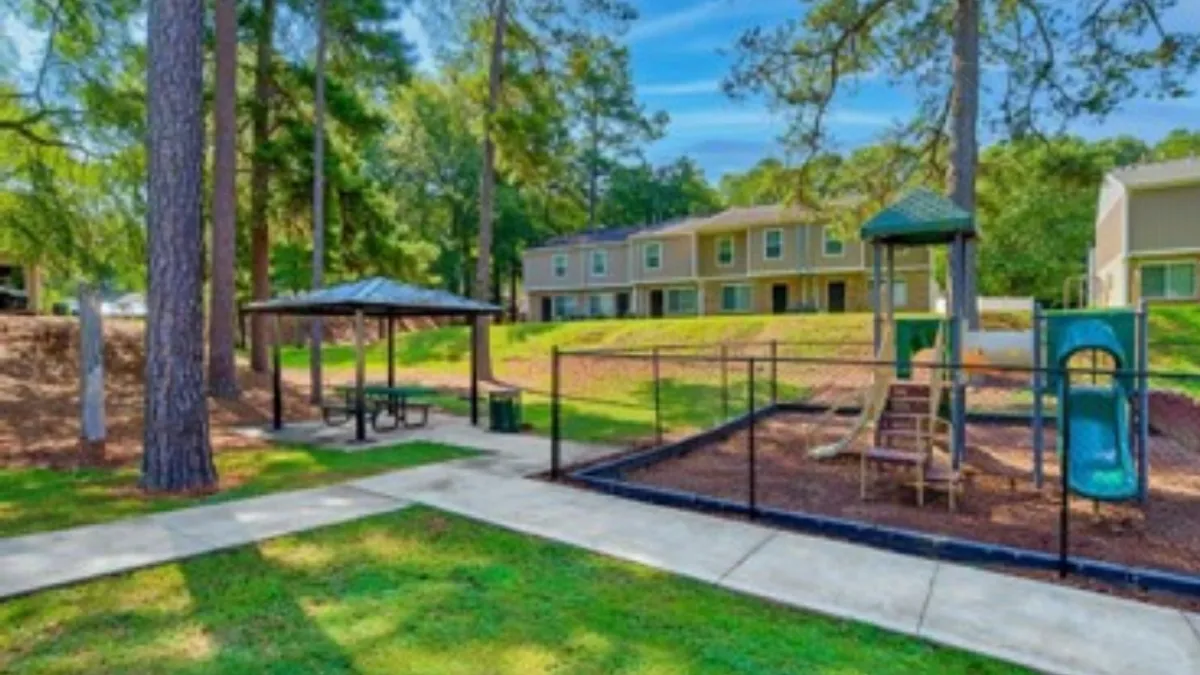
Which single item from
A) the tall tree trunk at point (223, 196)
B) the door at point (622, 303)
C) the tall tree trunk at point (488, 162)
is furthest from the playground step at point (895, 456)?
the door at point (622, 303)

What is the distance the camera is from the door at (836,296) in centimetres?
3047

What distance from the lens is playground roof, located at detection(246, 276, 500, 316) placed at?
31.0 ft

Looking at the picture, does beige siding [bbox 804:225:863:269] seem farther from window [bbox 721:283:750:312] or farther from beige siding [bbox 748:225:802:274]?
window [bbox 721:283:750:312]

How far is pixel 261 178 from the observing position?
15.6m

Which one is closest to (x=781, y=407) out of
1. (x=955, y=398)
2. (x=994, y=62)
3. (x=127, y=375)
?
(x=955, y=398)

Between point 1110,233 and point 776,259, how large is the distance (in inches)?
461

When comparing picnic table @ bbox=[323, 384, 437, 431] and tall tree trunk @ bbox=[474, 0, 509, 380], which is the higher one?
tall tree trunk @ bbox=[474, 0, 509, 380]

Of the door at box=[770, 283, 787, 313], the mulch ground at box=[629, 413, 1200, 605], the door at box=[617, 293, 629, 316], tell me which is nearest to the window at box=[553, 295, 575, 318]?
the door at box=[617, 293, 629, 316]

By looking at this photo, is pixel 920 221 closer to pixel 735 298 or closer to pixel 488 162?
pixel 488 162

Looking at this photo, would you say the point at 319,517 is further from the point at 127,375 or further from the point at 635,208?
the point at 635,208

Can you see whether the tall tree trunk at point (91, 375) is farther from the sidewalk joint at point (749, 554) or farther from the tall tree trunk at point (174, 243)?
the sidewalk joint at point (749, 554)

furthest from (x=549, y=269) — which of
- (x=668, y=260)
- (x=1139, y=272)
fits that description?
(x=1139, y=272)

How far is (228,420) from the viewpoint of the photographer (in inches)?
449

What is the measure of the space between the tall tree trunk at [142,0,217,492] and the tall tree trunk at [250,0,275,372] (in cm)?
828
